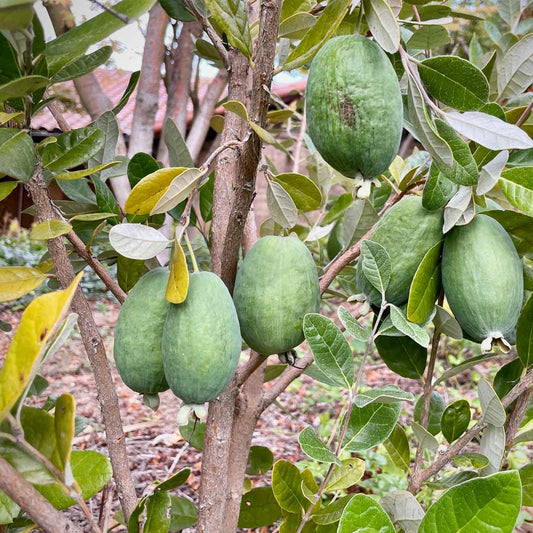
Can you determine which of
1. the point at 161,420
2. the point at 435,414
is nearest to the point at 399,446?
the point at 435,414

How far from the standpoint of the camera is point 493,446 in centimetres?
66

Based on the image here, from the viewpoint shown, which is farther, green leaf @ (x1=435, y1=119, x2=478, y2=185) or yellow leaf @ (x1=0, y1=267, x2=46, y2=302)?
yellow leaf @ (x1=0, y1=267, x2=46, y2=302)

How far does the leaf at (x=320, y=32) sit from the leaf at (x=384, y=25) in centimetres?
3

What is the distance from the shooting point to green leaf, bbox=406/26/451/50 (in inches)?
27.3

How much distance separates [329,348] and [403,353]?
24 cm

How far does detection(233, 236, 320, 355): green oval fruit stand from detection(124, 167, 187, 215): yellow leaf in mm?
122

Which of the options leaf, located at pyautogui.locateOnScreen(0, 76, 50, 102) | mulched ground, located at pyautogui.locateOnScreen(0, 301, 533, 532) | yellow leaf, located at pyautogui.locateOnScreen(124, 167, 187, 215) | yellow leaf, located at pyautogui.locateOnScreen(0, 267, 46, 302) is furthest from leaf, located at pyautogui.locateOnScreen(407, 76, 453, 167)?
mulched ground, located at pyautogui.locateOnScreen(0, 301, 533, 532)

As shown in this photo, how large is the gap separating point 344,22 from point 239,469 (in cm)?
63

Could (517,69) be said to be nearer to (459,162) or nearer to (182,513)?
(459,162)

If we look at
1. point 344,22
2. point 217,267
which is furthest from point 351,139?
point 217,267

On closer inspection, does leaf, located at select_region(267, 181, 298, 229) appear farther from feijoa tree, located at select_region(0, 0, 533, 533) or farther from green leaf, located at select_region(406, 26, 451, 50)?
green leaf, located at select_region(406, 26, 451, 50)

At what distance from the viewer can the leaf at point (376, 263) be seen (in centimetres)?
57

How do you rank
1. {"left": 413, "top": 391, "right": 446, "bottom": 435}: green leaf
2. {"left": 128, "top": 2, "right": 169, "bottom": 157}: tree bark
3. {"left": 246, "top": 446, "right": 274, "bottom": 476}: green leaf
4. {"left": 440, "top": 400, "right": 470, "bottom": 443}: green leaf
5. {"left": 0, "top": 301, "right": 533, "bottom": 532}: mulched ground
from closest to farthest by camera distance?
{"left": 440, "top": 400, "right": 470, "bottom": 443}: green leaf
{"left": 413, "top": 391, "right": 446, "bottom": 435}: green leaf
{"left": 246, "top": 446, "right": 274, "bottom": 476}: green leaf
{"left": 0, "top": 301, "right": 533, "bottom": 532}: mulched ground
{"left": 128, "top": 2, "right": 169, "bottom": 157}: tree bark

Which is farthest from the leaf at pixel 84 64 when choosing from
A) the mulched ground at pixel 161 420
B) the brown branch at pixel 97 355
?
the mulched ground at pixel 161 420
